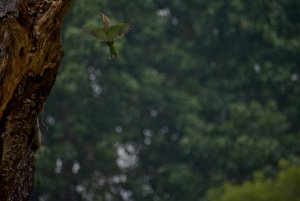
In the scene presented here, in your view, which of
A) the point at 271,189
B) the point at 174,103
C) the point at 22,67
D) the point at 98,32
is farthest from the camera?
the point at 174,103

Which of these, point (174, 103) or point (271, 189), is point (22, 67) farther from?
point (174, 103)

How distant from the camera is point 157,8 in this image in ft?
51.2

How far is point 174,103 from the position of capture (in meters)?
14.9

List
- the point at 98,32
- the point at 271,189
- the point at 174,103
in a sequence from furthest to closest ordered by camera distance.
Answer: the point at 174,103
the point at 271,189
the point at 98,32

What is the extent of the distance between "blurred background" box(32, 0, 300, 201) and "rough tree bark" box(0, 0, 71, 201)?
10274mm

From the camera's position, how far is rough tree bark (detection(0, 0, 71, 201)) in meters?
2.62

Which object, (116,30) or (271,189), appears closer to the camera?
(116,30)

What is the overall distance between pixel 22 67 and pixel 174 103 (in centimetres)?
1226

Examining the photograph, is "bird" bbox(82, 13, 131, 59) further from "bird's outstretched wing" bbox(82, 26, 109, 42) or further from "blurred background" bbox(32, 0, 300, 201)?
"blurred background" bbox(32, 0, 300, 201)

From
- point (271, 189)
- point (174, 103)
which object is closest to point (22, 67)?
point (271, 189)

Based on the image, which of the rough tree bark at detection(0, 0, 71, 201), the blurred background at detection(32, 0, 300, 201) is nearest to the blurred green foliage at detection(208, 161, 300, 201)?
the blurred background at detection(32, 0, 300, 201)

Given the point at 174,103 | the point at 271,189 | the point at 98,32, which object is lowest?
the point at 174,103

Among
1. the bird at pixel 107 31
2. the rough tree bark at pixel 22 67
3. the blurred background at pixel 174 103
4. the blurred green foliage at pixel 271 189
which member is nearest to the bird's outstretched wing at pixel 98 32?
the bird at pixel 107 31

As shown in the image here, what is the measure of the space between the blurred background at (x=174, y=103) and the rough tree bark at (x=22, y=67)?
10274mm
